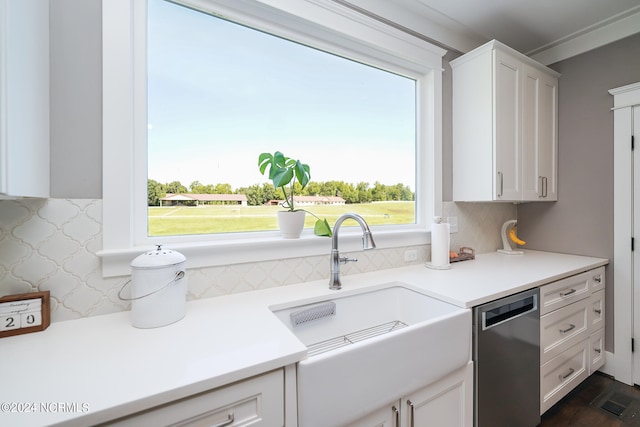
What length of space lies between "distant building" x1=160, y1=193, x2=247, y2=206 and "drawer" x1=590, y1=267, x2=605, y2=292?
2400mm

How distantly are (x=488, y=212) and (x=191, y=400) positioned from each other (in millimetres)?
2465

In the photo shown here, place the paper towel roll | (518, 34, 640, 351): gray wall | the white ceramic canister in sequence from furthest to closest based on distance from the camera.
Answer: (518, 34, 640, 351): gray wall, the paper towel roll, the white ceramic canister

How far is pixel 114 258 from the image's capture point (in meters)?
1.06

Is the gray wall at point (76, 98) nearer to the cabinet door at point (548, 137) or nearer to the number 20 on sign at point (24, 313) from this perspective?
the number 20 on sign at point (24, 313)

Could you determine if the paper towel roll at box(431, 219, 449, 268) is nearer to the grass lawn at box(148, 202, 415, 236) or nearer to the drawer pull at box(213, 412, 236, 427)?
the grass lawn at box(148, 202, 415, 236)

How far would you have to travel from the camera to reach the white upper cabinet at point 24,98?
0.69 metres

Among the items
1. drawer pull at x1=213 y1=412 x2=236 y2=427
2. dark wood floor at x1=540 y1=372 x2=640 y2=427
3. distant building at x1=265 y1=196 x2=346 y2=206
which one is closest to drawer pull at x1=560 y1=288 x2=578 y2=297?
dark wood floor at x1=540 y1=372 x2=640 y2=427

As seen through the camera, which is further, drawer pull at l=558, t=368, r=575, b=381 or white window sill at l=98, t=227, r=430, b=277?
drawer pull at l=558, t=368, r=575, b=381

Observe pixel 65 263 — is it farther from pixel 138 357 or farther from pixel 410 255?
pixel 410 255

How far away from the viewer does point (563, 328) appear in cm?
166

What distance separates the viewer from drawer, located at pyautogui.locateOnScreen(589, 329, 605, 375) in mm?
1908

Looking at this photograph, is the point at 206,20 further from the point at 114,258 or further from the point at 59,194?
the point at 114,258

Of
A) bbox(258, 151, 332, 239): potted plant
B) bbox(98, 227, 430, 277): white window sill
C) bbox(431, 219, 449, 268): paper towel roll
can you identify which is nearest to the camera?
bbox(98, 227, 430, 277): white window sill

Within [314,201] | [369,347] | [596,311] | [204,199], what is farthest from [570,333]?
[204,199]
